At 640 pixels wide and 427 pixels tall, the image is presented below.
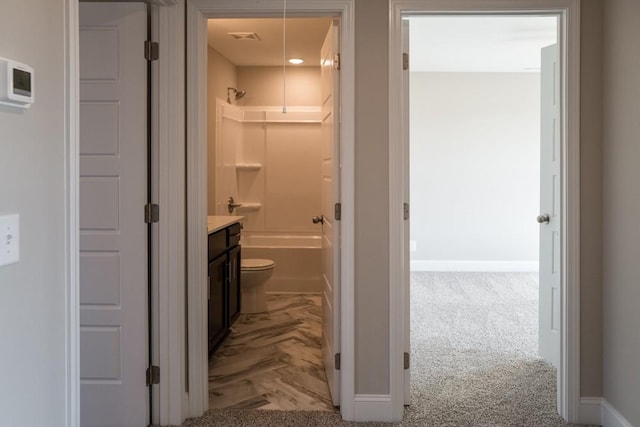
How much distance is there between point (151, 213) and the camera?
8.63 ft

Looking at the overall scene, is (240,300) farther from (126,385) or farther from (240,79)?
(240,79)

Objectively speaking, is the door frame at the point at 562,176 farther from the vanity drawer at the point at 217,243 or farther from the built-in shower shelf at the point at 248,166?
the built-in shower shelf at the point at 248,166

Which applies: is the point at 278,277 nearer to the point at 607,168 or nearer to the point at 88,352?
the point at 88,352

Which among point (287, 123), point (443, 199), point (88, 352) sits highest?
point (287, 123)

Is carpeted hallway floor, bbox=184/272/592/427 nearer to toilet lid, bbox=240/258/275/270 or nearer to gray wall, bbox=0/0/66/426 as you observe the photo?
toilet lid, bbox=240/258/275/270

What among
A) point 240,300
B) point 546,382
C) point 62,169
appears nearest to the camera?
point 62,169

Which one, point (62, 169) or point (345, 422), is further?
point (345, 422)

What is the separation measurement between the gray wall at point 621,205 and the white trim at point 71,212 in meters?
2.25

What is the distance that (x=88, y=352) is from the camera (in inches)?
103

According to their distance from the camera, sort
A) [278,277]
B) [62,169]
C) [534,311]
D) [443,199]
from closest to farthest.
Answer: [62,169]
[534,311]
[278,277]
[443,199]

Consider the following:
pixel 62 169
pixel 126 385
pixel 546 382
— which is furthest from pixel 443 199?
pixel 62 169

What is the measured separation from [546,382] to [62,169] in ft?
9.67

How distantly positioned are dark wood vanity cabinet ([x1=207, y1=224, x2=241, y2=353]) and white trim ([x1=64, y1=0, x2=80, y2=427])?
1841 mm

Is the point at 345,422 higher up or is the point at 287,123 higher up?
the point at 287,123
